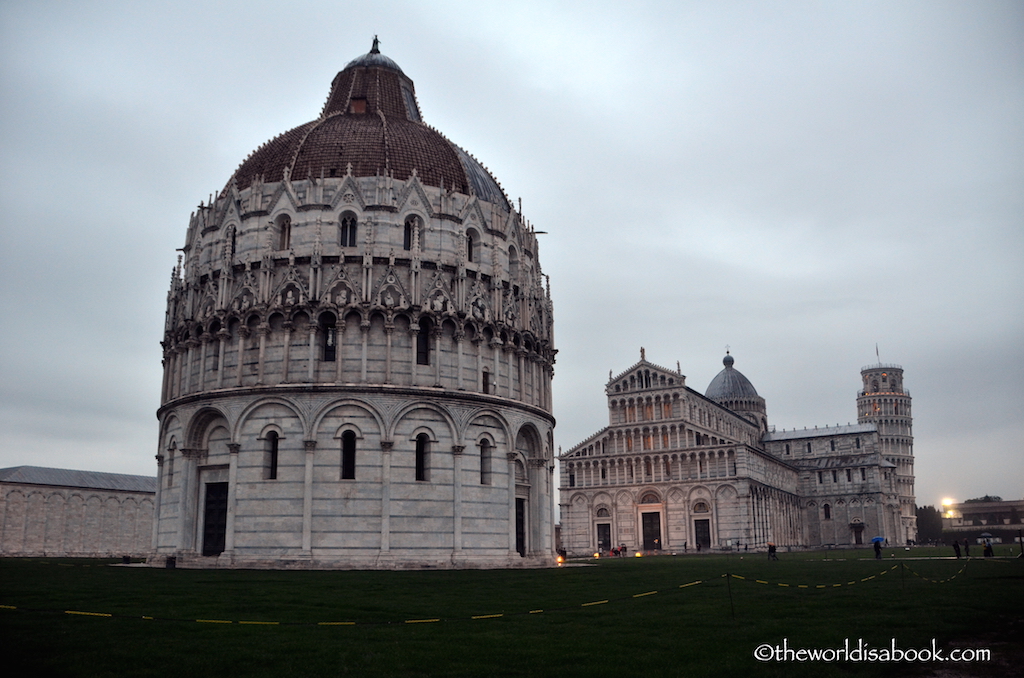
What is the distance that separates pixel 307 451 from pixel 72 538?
6301 cm

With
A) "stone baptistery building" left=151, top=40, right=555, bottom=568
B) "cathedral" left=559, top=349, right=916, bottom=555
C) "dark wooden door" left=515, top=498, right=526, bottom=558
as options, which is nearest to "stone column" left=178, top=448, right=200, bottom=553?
"stone baptistery building" left=151, top=40, right=555, bottom=568

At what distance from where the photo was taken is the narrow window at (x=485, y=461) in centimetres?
4244

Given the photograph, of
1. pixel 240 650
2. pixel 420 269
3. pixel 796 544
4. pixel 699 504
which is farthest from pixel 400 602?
pixel 796 544

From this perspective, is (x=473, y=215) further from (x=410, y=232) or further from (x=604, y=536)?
(x=604, y=536)

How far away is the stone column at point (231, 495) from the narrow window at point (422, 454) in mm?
8413

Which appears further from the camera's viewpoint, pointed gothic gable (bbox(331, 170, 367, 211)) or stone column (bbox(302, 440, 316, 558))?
pointed gothic gable (bbox(331, 170, 367, 211))

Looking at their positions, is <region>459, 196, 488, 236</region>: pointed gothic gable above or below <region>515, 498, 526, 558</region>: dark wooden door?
above

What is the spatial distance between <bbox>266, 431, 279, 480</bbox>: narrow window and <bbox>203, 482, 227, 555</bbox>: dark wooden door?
3178 millimetres

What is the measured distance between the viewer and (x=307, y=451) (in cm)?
3903

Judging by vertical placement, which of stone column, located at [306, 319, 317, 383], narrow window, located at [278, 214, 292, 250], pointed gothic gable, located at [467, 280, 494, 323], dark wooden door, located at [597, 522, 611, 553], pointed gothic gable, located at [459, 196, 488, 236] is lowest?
dark wooden door, located at [597, 522, 611, 553]

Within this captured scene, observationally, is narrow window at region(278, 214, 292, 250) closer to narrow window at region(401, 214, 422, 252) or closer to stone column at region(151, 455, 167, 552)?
narrow window at region(401, 214, 422, 252)

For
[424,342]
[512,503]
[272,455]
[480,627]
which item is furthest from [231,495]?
[480,627]

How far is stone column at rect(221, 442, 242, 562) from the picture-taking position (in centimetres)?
3888

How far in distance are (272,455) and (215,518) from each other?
4.52 meters
